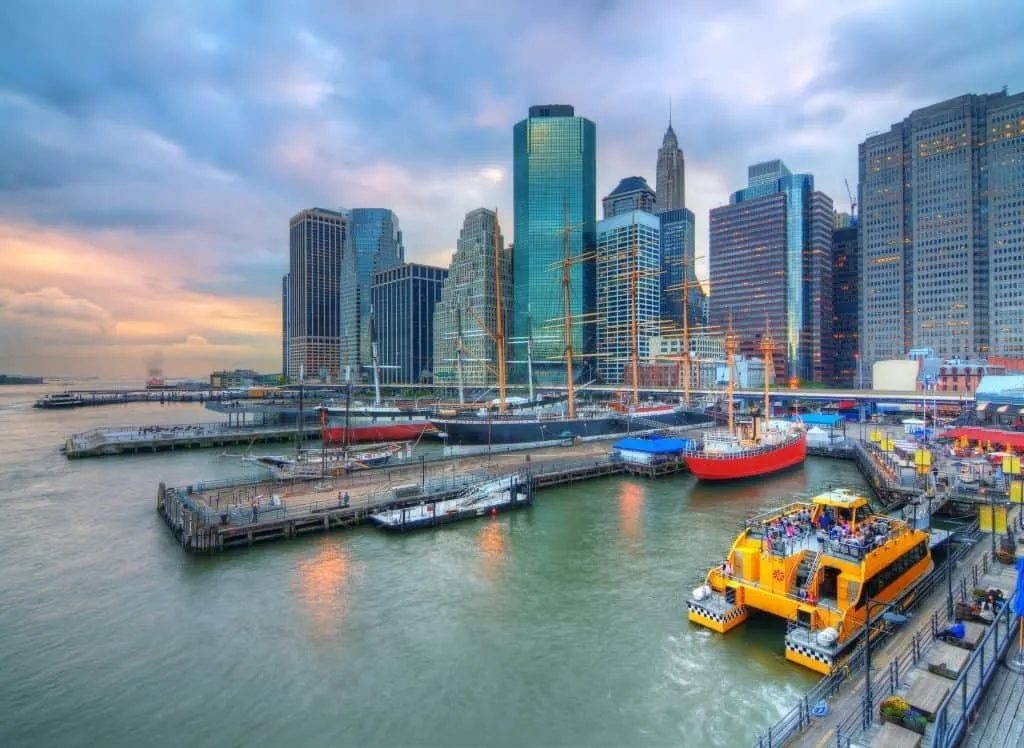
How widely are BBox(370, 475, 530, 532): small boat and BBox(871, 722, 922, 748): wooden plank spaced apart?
2490 centimetres

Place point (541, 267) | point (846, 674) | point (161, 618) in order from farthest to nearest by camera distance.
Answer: point (541, 267), point (161, 618), point (846, 674)

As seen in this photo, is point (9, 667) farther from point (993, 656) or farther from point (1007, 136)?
point (1007, 136)

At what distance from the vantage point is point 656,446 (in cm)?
4991

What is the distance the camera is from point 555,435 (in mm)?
65812

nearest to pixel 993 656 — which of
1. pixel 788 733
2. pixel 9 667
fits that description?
pixel 788 733

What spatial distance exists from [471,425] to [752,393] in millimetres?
75528

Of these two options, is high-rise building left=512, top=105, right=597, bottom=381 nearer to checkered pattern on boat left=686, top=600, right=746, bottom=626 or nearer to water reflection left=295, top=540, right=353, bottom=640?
water reflection left=295, top=540, right=353, bottom=640

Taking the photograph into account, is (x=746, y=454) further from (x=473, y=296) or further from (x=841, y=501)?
(x=473, y=296)

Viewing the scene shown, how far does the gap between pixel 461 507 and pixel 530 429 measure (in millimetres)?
30089

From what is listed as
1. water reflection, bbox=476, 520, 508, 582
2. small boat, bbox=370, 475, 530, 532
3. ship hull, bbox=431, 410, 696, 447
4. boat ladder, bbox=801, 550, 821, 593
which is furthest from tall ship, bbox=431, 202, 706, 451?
boat ladder, bbox=801, 550, 821, 593

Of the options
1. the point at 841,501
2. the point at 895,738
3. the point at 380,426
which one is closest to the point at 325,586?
the point at 895,738

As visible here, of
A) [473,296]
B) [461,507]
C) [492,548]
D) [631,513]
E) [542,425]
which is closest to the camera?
[492,548]

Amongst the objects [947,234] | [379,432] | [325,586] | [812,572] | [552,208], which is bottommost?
[325,586]

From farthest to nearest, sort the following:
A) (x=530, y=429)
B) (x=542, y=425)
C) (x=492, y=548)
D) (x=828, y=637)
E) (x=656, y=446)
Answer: (x=542, y=425) < (x=530, y=429) < (x=656, y=446) < (x=492, y=548) < (x=828, y=637)
